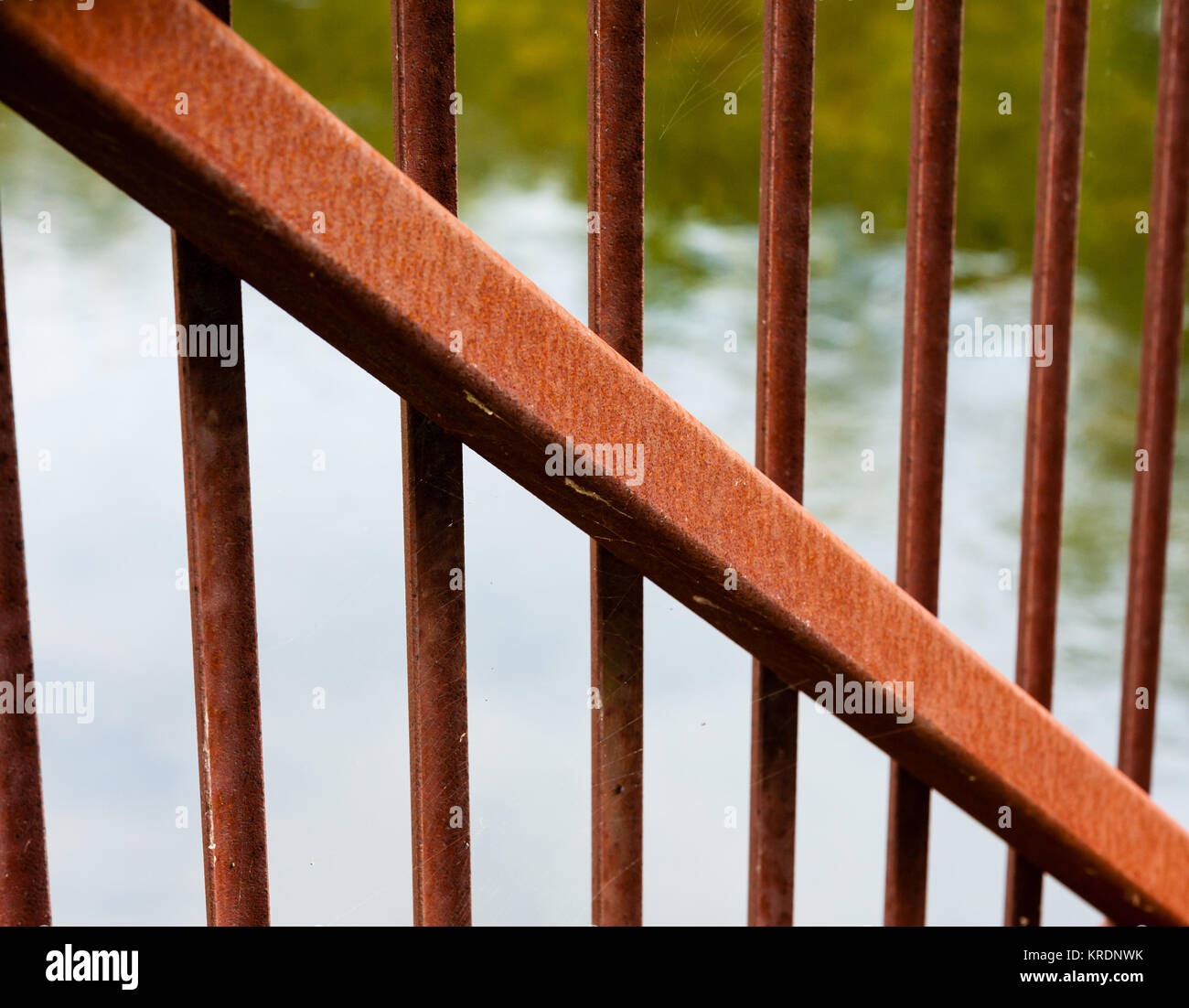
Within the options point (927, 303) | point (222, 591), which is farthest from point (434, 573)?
point (927, 303)

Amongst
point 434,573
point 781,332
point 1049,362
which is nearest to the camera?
point 434,573

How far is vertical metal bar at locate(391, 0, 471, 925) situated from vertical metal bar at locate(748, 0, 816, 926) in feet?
0.93

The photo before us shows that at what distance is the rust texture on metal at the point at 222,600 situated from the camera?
2.43 feet

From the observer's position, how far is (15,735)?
0.76 metres

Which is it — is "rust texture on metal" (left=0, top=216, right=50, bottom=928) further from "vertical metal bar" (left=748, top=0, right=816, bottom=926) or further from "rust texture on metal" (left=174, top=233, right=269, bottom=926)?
"vertical metal bar" (left=748, top=0, right=816, bottom=926)

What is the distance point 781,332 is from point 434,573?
14.5 inches

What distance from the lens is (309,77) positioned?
103 centimetres

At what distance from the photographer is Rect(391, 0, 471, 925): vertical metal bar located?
770mm

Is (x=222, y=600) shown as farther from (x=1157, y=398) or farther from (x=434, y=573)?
(x=1157, y=398)

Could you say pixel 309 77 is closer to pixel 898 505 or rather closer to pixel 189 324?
pixel 189 324

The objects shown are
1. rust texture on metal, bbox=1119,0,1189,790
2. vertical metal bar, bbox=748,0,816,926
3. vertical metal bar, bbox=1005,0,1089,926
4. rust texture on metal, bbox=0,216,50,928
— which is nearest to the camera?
rust texture on metal, bbox=0,216,50,928

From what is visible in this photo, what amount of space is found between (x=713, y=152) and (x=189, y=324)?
0.56 metres

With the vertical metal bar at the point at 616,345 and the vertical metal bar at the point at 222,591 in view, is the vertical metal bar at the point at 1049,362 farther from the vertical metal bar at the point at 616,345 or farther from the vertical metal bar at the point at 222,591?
the vertical metal bar at the point at 222,591

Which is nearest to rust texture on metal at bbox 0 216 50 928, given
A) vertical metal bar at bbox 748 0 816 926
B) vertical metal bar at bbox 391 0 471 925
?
vertical metal bar at bbox 391 0 471 925
